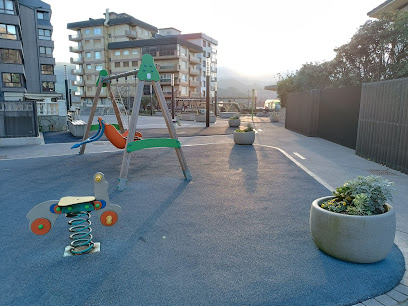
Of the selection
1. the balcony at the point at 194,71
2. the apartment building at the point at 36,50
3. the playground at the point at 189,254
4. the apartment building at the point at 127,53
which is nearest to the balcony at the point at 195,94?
the apartment building at the point at 127,53

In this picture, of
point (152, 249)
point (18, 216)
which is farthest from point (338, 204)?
point (18, 216)

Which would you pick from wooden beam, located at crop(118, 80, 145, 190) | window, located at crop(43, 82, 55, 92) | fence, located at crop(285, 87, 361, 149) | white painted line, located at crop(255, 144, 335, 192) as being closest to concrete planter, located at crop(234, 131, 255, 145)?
white painted line, located at crop(255, 144, 335, 192)

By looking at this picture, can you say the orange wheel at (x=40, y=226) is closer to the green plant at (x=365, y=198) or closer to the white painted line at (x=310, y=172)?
the green plant at (x=365, y=198)

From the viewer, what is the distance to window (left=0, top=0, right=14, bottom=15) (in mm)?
38156

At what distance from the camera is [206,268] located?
363 centimetres

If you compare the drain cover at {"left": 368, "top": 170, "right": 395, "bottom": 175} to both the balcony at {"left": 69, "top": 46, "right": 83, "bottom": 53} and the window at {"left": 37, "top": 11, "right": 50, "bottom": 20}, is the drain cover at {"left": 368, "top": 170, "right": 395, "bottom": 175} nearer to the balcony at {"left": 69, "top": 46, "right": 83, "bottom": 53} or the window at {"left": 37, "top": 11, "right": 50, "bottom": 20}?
the window at {"left": 37, "top": 11, "right": 50, "bottom": 20}

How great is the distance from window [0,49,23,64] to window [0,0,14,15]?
15.5ft

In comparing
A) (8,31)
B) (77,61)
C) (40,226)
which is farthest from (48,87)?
(40,226)

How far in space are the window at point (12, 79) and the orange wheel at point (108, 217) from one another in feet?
147

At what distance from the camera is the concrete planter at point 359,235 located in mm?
3588

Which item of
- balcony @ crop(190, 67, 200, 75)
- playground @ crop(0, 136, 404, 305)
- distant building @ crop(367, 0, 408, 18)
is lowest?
playground @ crop(0, 136, 404, 305)

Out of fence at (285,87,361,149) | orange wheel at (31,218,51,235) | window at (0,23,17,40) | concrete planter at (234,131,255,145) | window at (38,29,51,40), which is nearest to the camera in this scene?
orange wheel at (31,218,51,235)

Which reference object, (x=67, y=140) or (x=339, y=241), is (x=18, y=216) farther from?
(x=67, y=140)

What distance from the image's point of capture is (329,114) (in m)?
15.2
